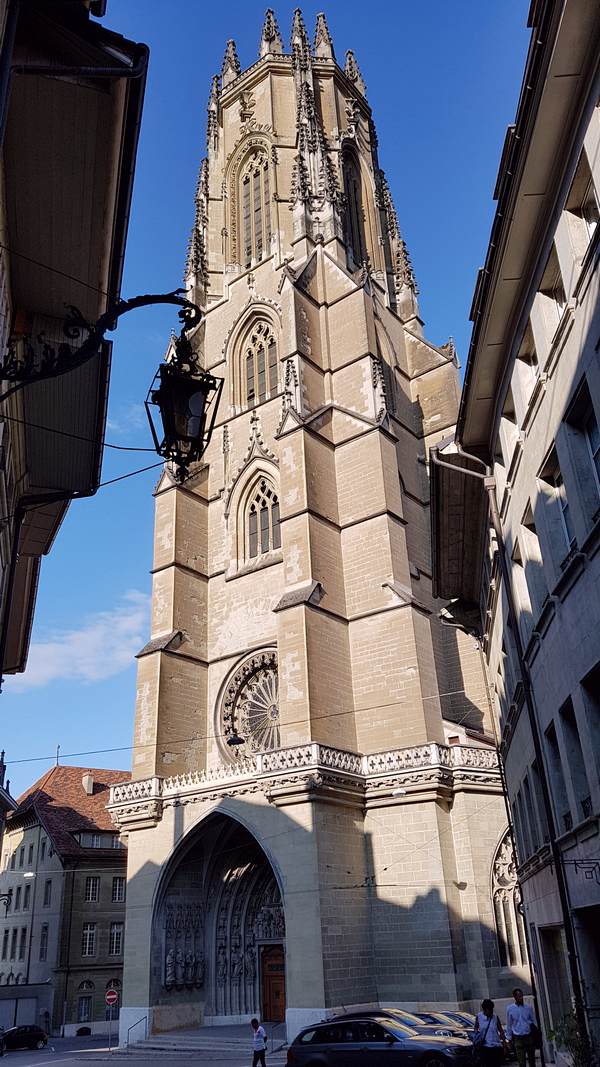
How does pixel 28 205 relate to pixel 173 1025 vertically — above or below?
above

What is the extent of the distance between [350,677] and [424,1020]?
34.8ft

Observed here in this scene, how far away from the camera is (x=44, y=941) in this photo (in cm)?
3628

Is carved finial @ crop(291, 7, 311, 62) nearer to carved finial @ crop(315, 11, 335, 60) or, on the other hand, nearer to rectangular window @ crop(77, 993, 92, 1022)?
carved finial @ crop(315, 11, 335, 60)

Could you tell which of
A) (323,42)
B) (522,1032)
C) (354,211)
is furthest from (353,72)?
(522,1032)

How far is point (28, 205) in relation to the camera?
615cm

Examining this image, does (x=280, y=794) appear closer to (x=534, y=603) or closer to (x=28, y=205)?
(x=534, y=603)

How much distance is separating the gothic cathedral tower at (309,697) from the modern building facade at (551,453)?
690cm

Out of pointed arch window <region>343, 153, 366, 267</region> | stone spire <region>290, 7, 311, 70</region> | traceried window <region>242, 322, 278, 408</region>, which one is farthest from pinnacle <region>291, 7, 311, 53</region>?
traceried window <region>242, 322, 278, 408</region>

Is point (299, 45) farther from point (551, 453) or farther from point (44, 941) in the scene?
point (44, 941)

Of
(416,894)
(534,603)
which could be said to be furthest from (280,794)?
(534,603)

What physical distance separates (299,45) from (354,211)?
1010cm

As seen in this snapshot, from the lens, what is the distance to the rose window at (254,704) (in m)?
26.0

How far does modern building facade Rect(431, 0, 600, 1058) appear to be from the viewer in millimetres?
7973

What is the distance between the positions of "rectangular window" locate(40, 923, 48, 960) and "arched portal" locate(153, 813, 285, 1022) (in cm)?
1599
